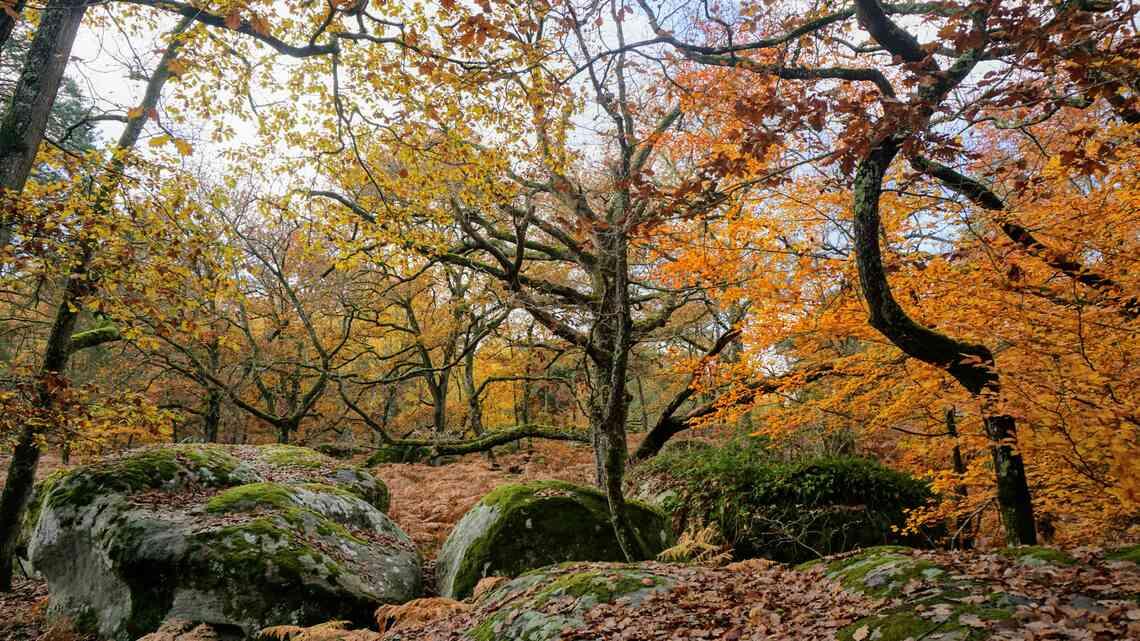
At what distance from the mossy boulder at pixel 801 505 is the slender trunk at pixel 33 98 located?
842cm

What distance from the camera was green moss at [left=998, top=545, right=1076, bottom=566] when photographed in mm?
3596

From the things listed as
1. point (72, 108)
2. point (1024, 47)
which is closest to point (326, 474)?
point (1024, 47)

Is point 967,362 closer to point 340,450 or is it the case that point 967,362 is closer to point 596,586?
point 596,586

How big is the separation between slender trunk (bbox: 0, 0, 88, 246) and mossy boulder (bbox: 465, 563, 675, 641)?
4.83 meters

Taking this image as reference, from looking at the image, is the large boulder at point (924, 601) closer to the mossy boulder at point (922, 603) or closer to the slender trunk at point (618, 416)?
the mossy boulder at point (922, 603)

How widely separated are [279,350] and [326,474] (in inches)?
394

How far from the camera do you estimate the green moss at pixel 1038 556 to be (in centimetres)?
360

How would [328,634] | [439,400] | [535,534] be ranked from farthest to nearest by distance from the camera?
[439,400]
[535,534]
[328,634]

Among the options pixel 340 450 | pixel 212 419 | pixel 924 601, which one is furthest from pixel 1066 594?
pixel 212 419

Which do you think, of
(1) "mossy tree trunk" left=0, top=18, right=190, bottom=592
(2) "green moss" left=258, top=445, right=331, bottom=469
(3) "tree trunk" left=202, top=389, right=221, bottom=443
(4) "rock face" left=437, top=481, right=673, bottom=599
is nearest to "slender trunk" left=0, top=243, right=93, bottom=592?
(1) "mossy tree trunk" left=0, top=18, right=190, bottom=592

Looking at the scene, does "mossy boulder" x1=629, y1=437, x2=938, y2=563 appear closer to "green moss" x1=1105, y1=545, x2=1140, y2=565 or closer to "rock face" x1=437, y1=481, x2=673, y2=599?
"rock face" x1=437, y1=481, x2=673, y2=599

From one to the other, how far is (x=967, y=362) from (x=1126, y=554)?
218cm

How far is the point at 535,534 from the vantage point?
22.6 ft

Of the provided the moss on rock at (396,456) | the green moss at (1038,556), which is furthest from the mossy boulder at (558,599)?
the moss on rock at (396,456)
